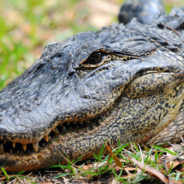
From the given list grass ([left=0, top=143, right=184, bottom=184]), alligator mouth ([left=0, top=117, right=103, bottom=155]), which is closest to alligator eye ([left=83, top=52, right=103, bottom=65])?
alligator mouth ([left=0, top=117, right=103, bottom=155])

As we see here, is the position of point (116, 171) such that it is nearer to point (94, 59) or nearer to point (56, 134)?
point (56, 134)

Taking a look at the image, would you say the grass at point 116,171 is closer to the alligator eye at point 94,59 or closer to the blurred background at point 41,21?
the alligator eye at point 94,59

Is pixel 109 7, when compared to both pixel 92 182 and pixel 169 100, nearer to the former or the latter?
pixel 169 100

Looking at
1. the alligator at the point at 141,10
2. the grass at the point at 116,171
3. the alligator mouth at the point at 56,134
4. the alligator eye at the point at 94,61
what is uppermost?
the alligator at the point at 141,10

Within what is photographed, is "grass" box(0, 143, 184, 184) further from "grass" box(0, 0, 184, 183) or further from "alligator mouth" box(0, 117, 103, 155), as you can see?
"alligator mouth" box(0, 117, 103, 155)

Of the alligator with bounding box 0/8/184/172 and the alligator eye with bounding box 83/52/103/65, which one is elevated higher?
the alligator eye with bounding box 83/52/103/65

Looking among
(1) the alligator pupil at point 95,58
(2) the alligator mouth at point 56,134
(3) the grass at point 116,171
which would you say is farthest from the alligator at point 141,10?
(3) the grass at point 116,171
